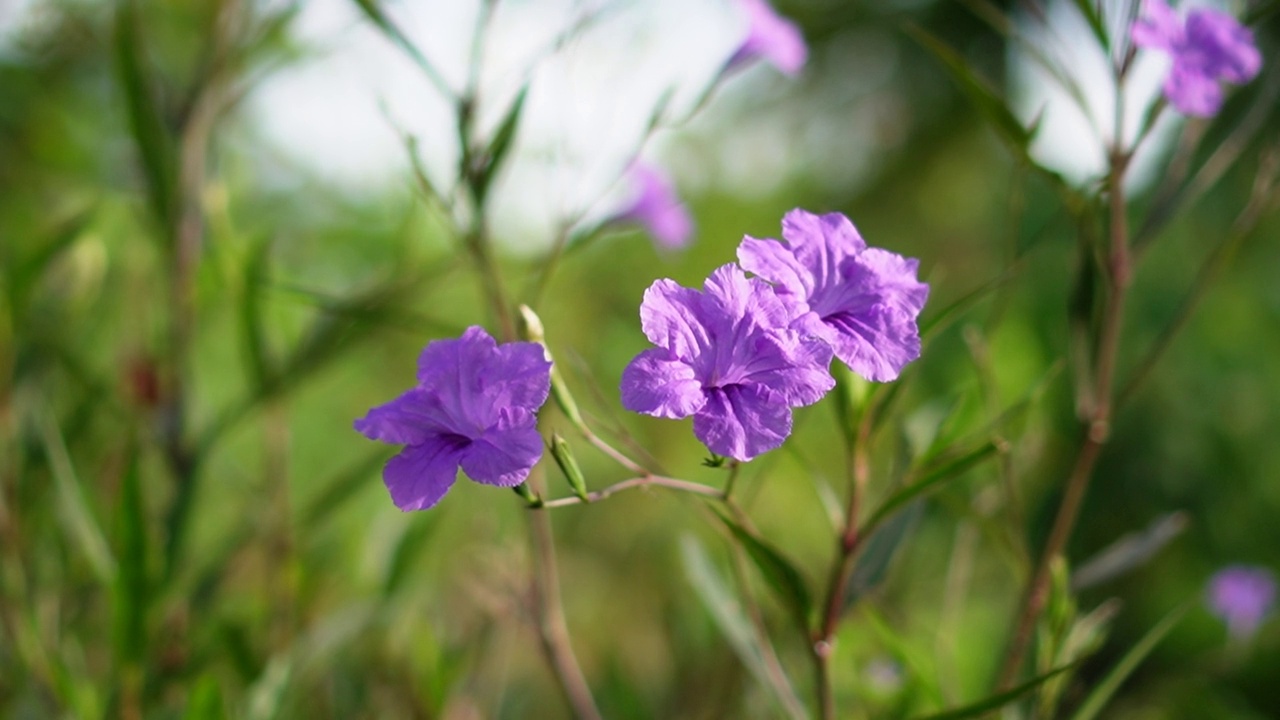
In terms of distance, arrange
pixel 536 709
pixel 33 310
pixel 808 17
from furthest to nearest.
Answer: pixel 808 17 → pixel 536 709 → pixel 33 310

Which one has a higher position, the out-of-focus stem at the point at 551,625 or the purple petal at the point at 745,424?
the purple petal at the point at 745,424

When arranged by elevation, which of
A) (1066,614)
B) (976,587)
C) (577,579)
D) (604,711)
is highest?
(1066,614)

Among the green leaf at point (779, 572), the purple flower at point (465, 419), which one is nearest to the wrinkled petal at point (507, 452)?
the purple flower at point (465, 419)

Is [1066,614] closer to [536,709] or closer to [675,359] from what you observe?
[675,359]

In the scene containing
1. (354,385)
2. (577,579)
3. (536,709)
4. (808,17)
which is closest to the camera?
(536,709)

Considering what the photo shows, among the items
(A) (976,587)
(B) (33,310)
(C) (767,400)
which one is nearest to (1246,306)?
(A) (976,587)

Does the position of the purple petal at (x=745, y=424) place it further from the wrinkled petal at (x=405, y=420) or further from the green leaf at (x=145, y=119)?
the green leaf at (x=145, y=119)

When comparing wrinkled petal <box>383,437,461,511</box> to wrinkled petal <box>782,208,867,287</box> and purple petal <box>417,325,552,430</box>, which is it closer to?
purple petal <box>417,325,552,430</box>
